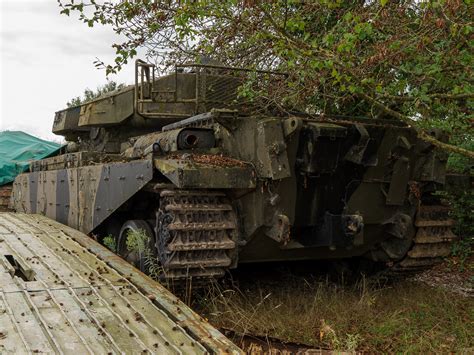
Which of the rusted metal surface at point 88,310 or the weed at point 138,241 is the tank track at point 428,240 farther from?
the rusted metal surface at point 88,310

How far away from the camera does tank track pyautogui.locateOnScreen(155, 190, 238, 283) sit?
495 centimetres

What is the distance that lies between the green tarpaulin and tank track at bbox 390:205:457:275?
9.21 m

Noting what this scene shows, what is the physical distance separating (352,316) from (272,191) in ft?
4.54

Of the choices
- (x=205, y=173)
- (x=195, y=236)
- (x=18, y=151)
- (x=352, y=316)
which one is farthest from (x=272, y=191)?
(x=18, y=151)

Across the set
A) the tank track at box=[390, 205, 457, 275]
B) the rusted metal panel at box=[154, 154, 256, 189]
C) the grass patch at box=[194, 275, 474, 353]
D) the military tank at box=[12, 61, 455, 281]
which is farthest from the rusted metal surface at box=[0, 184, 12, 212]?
the tank track at box=[390, 205, 457, 275]

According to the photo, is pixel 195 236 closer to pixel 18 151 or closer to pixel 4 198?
pixel 4 198

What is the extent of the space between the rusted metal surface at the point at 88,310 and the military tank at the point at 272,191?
0.60m

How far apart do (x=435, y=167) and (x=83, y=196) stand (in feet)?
14.2

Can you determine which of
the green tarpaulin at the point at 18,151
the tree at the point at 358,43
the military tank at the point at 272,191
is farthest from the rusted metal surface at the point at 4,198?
the tree at the point at 358,43

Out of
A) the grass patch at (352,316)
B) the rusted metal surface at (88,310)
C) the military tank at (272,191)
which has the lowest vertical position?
the grass patch at (352,316)

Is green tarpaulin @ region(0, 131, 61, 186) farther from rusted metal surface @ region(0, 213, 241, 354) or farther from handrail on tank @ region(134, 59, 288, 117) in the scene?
rusted metal surface @ region(0, 213, 241, 354)

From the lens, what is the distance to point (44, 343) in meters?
3.22

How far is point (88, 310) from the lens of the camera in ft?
12.6

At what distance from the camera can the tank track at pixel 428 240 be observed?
6316mm
